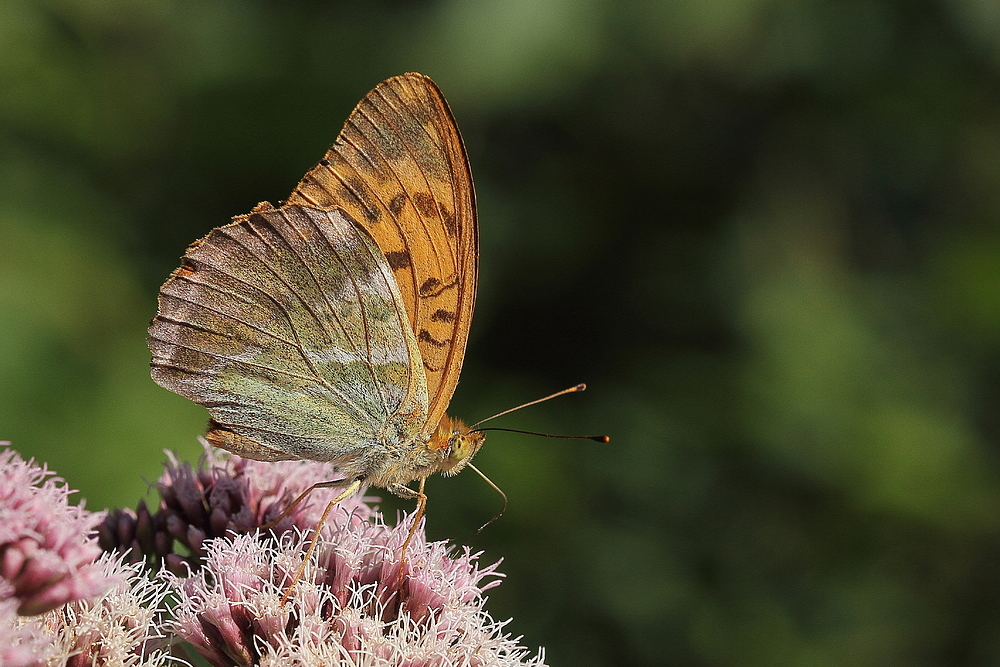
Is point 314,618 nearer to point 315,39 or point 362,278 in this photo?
point 362,278

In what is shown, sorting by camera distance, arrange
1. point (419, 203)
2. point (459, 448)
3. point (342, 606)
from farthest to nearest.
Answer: point (459, 448)
point (419, 203)
point (342, 606)

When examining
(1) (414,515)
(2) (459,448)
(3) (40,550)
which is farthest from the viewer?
(2) (459,448)

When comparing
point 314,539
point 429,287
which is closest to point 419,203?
point 429,287

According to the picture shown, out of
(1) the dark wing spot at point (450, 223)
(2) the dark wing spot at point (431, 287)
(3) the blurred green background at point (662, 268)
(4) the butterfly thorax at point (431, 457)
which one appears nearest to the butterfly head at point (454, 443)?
(4) the butterfly thorax at point (431, 457)

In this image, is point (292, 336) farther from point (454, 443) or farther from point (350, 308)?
point (454, 443)

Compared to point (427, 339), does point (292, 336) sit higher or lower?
higher

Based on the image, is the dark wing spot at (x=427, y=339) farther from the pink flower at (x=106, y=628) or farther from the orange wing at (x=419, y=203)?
the pink flower at (x=106, y=628)
